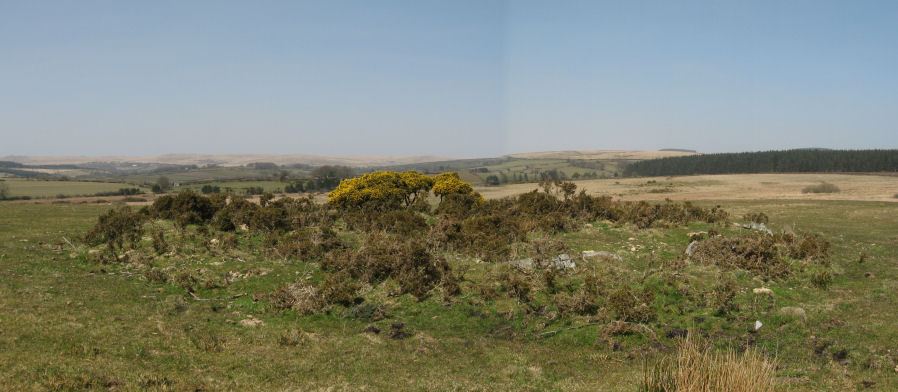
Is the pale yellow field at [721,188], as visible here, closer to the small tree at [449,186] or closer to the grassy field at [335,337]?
the small tree at [449,186]

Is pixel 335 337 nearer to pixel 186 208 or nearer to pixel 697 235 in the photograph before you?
pixel 186 208

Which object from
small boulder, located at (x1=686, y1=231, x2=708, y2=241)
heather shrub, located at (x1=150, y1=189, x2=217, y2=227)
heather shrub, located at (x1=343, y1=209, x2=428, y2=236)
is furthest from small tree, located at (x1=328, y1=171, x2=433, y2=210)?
small boulder, located at (x1=686, y1=231, x2=708, y2=241)

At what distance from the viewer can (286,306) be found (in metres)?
15.7

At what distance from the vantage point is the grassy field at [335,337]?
10430 mm

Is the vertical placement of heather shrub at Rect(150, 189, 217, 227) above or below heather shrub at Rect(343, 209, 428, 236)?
above

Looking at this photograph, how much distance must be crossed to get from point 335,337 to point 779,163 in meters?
167

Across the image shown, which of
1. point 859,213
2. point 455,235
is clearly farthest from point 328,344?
point 859,213

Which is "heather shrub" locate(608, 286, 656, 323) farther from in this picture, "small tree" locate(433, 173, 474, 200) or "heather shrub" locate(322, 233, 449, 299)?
"small tree" locate(433, 173, 474, 200)

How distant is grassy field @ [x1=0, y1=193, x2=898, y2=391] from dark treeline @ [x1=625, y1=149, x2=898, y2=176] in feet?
482

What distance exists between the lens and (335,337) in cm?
1370

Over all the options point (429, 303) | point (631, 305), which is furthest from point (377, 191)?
point (631, 305)

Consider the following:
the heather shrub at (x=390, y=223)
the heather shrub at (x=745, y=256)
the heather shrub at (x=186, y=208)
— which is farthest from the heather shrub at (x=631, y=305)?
the heather shrub at (x=186, y=208)

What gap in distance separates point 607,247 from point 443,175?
16.8 m

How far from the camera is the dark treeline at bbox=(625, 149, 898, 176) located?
5344 inches
